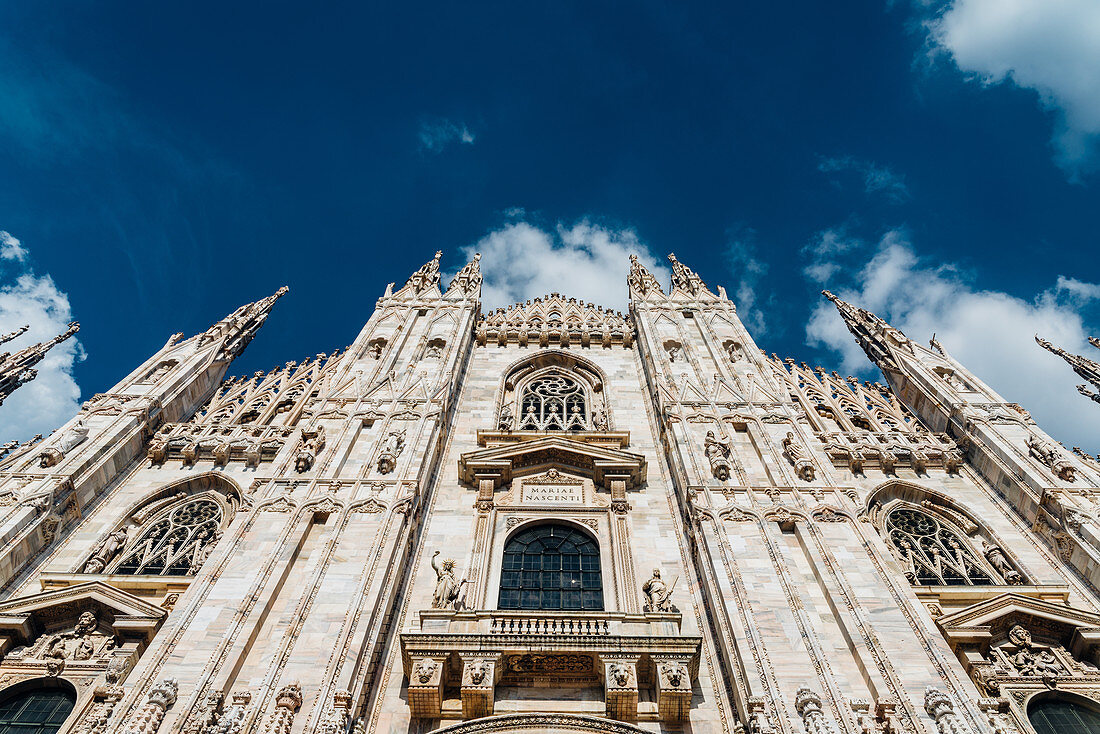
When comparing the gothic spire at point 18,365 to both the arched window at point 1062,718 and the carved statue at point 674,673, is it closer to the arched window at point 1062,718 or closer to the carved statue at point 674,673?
the carved statue at point 674,673

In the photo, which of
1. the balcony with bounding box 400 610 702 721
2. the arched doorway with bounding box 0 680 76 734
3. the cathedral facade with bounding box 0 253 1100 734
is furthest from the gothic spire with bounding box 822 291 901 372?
the arched doorway with bounding box 0 680 76 734

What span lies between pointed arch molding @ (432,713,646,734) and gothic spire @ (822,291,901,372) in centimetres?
1662

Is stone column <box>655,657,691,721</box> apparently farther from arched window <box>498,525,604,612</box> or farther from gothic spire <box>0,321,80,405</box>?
gothic spire <box>0,321,80,405</box>

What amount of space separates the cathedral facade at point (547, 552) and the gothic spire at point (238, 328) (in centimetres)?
91

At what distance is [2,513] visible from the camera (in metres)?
13.9

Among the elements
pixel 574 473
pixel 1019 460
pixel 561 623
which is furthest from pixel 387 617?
pixel 1019 460

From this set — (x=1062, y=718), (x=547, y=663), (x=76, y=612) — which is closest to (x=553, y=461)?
(x=547, y=663)

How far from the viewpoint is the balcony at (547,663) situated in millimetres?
10773

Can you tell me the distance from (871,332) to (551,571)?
53.8 feet

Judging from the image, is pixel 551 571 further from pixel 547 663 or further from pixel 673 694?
pixel 673 694

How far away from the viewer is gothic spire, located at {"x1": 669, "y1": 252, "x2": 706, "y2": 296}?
2716cm

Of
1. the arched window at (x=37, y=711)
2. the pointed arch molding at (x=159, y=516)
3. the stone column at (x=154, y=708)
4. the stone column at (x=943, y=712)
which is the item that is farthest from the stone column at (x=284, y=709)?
the stone column at (x=943, y=712)

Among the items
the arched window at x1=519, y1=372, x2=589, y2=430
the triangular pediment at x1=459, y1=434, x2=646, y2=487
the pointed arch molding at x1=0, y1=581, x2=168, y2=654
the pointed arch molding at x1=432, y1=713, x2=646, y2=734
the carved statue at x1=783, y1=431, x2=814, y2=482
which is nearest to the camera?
the pointed arch molding at x1=432, y1=713, x2=646, y2=734

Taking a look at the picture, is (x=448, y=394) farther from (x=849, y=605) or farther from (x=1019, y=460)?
(x=1019, y=460)
